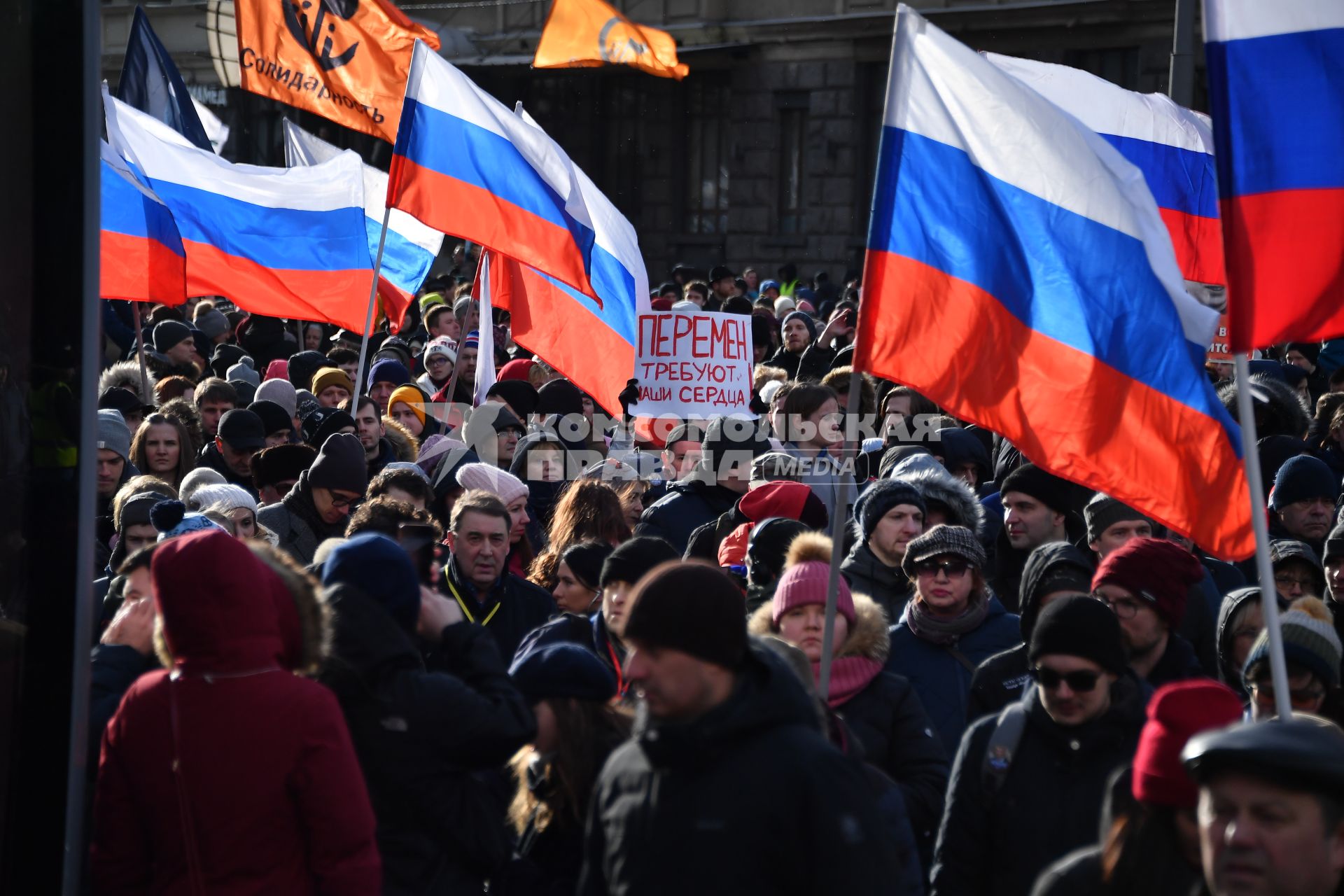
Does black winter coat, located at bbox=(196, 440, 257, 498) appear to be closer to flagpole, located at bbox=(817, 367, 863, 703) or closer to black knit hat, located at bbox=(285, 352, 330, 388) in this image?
black knit hat, located at bbox=(285, 352, 330, 388)

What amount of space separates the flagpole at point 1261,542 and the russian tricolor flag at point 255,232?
6.41 m

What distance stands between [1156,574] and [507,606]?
209 centimetres

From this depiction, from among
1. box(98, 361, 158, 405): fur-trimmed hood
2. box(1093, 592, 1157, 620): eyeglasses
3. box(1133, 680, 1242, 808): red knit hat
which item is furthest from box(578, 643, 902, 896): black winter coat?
box(98, 361, 158, 405): fur-trimmed hood

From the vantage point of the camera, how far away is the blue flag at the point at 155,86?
41.9 ft

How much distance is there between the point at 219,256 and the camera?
9516 mm

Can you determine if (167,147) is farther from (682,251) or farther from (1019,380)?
(682,251)

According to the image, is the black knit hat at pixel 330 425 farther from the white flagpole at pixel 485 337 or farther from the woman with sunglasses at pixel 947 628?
the woman with sunglasses at pixel 947 628

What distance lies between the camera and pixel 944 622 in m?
4.86

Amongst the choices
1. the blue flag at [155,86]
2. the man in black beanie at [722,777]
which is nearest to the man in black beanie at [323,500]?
the man in black beanie at [722,777]

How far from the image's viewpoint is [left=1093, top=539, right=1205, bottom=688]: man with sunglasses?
443cm

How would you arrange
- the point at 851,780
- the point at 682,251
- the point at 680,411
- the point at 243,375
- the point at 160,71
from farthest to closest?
the point at 682,251 < the point at 160,71 < the point at 243,375 < the point at 680,411 < the point at 851,780

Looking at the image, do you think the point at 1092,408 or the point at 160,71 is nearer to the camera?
the point at 1092,408

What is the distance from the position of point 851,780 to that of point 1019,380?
1947 mm

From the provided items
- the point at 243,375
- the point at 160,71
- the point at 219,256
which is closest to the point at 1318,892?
the point at 219,256
